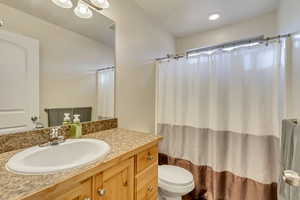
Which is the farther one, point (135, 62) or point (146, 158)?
point (135, 62)

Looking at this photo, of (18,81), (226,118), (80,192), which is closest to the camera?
(80,192)

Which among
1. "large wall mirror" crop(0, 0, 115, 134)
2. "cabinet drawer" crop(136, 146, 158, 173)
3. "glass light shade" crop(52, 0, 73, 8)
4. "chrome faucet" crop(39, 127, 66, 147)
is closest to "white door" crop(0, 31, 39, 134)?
"large wall mirror" crop(0, 0, 115, 134)

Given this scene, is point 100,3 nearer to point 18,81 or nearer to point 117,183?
point 18,81

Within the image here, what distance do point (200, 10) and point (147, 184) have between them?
6.40 ft

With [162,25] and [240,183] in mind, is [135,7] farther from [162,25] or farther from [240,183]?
[240,183]

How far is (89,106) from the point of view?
129cm

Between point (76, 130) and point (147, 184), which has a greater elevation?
point (76, 130)

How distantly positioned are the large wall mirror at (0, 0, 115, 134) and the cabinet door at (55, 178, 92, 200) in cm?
62

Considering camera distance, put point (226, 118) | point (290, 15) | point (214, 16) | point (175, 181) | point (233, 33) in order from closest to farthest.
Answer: point (290, 15), point (175, 181), point (226, 118), point (214, 16), point (233, 33)

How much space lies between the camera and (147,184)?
102 centimetres

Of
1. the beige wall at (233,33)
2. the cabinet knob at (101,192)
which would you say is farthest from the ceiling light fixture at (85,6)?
the beige wall at (233,33)

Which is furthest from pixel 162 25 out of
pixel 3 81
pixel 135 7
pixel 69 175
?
pixel 69 175

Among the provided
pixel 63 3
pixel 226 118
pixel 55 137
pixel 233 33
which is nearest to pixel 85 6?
pixel 63 3

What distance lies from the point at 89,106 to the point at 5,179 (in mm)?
790
